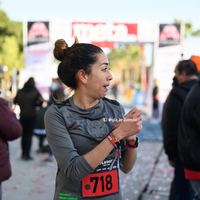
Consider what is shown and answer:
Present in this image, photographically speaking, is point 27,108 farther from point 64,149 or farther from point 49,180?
point 64,149

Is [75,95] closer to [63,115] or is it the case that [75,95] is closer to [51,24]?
[63,115]

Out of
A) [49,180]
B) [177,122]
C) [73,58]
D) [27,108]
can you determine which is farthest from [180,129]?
[27,108]

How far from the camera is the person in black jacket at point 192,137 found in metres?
2.38

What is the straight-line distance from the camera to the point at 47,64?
42.9 feet

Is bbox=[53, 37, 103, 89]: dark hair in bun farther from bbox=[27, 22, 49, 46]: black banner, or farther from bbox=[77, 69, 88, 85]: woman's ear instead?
bbox=[27, 22, 49, 46]: black banner

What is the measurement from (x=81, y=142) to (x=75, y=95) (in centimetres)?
33

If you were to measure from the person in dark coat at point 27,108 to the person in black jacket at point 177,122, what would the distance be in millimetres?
3839

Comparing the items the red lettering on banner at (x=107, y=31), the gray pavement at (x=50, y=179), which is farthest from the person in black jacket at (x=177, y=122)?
the red lettering on banner at (x=107, y=31)

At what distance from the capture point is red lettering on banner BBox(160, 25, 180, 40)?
13.0m

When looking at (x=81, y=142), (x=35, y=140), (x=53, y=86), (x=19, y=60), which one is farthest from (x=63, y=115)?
(x=19, y=60)

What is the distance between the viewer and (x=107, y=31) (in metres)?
13.0

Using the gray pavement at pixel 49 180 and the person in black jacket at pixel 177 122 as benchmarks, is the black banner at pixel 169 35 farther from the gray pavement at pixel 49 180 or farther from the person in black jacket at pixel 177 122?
the person in black jacket at pixel 177 122

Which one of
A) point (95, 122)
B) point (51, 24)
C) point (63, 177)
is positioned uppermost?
point (51, 24)

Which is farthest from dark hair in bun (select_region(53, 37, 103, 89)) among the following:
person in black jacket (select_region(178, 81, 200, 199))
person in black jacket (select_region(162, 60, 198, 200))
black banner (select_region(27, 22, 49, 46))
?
black banner (select_region(27, 22, 49, 46))
